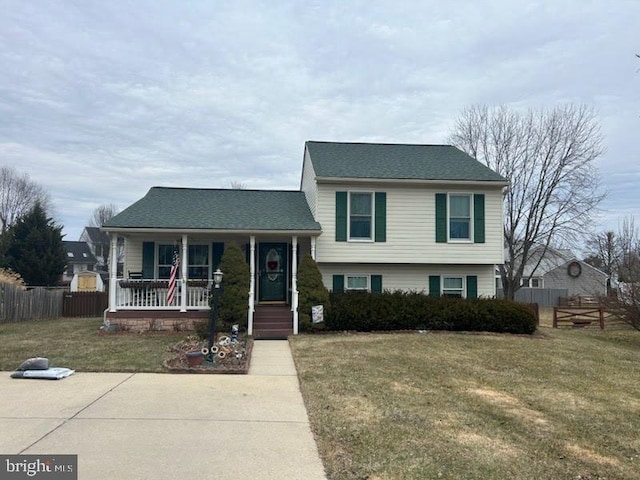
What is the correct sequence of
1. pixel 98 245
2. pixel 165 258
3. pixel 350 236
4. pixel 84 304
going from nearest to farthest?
pixel 350 236 < pixel 165 258 < pixel 84 304 < pixel 98 245

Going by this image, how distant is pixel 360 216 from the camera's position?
16219 millimetres

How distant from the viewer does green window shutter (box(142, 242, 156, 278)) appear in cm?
1622

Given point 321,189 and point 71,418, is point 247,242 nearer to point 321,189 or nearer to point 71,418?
point 321,189

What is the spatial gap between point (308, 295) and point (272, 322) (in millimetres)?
1417

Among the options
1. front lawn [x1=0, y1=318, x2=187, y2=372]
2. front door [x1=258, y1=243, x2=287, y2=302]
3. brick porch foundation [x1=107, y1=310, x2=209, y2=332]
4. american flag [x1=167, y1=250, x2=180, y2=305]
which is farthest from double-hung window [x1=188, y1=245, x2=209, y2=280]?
front lawn [x1=0, y1=318, x2=187, y2=372]

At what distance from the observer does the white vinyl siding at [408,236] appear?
16.0 meters

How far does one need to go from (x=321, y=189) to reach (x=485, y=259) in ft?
19.4

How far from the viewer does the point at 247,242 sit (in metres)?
16.6

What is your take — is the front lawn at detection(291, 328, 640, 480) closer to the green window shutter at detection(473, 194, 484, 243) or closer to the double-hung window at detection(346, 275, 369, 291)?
the double-hung window at detection(346, 275, 369, 291)

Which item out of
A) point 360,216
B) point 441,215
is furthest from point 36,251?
point 441,215

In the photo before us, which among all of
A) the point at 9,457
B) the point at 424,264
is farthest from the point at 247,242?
the point at 9,457

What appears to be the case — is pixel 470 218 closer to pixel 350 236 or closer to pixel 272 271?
pixel 350 236

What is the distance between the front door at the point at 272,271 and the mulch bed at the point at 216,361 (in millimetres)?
4590

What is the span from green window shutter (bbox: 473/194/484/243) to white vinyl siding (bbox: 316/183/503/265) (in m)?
0.17
